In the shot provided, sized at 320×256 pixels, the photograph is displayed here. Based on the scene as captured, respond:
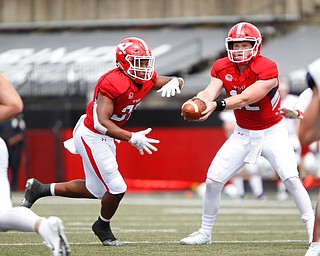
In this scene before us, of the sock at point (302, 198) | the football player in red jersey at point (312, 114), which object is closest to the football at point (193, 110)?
the sock at point (302, 198)

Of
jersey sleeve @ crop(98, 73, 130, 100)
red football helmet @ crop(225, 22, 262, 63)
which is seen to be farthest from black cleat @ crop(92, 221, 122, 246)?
red football helmet @ crop(225, 22, 262, 63)

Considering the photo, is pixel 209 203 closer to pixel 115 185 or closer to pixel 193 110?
pixel 115 185

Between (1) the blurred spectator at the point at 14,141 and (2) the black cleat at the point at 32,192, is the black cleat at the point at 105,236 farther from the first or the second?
(1) the blurred spectator at the point at 14,141

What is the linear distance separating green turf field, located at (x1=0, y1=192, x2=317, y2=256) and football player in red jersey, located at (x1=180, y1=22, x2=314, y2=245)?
1.10ft

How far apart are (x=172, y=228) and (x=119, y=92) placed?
217 centimetres

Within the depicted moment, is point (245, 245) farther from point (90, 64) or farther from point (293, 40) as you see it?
point (293, 40)

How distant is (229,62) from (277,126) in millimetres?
602

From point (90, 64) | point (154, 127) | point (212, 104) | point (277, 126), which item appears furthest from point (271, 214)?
point (90, 64)

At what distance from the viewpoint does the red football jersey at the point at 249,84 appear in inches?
284

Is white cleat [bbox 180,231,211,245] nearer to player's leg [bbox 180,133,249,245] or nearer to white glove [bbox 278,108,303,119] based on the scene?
player's leg [bbox 180,133,249,245]

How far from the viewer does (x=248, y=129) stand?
292 inches

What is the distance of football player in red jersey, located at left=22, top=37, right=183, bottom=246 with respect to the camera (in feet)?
23.2

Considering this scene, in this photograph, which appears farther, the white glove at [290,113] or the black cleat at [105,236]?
the black cleat at [105,236]

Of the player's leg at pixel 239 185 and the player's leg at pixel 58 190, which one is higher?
the player's leg at pixel 58 190
